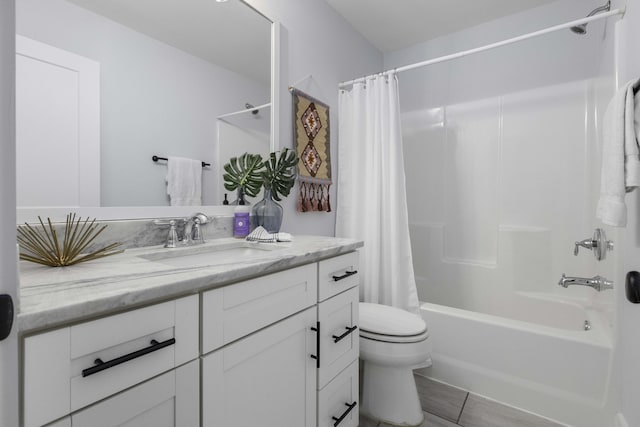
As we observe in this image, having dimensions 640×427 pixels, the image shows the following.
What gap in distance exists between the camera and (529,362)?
62.4 inches

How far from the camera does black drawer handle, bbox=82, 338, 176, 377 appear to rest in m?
0.55

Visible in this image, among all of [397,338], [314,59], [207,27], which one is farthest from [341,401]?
[314,59]

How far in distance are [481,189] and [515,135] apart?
45 centimetres

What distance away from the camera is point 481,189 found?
2443 millimetres

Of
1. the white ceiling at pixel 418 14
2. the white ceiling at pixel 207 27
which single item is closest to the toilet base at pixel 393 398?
the white ceiling at pixel 207 27

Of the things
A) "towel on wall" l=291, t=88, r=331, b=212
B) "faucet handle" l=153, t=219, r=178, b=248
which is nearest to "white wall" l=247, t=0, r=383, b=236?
"towel on wall" l=291, t=88, r=331, b=212

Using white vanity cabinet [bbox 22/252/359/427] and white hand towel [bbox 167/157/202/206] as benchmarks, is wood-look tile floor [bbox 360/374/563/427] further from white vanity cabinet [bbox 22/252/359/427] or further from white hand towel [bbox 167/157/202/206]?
white hand towel [bbox 167/157/202/206]

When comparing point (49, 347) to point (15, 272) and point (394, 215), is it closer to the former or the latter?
point (15, 272)

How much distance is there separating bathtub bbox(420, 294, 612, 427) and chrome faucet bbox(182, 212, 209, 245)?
1373mm

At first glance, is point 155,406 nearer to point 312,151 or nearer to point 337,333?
point 337,333

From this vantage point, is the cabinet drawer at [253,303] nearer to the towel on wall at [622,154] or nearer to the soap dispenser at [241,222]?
the soap dispenser at [241,222]

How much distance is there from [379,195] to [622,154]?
119 centimetres

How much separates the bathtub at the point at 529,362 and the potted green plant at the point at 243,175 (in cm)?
126

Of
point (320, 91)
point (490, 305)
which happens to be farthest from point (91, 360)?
point (490, 305)
